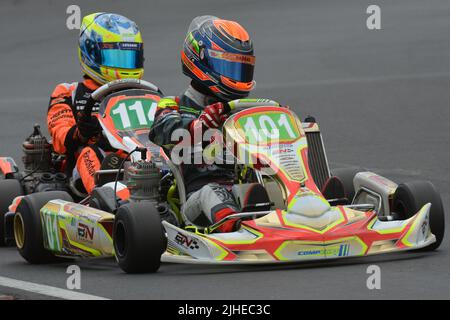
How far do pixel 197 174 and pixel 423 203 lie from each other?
1438mm

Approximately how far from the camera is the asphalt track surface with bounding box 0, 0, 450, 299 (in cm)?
764

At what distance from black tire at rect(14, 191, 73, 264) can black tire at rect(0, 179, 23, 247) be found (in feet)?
2.98

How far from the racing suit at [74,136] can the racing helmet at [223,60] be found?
1.44 meters

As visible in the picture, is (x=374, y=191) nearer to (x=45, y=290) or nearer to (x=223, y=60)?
(x=223, y=60)

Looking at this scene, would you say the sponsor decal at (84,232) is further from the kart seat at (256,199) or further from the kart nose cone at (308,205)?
the kart nose cone at (308,205)

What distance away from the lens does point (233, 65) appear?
348 inches

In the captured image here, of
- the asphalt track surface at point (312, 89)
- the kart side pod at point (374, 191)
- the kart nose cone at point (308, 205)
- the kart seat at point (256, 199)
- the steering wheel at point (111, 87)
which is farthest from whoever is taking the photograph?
the steering wheel at point (111, 87)

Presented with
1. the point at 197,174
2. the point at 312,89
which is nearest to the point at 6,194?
the point at 197,174

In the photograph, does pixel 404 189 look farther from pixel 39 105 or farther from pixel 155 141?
pixel 39 105

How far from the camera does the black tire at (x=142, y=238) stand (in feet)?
26.2

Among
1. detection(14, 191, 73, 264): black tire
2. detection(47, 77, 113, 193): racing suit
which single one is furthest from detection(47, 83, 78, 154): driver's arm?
detection(14, 191, 73, 264): black tire

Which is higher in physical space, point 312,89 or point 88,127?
point 88,127

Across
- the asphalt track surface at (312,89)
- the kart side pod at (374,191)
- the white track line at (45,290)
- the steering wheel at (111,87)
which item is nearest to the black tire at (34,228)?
the asphalt track surface at (312,89)
